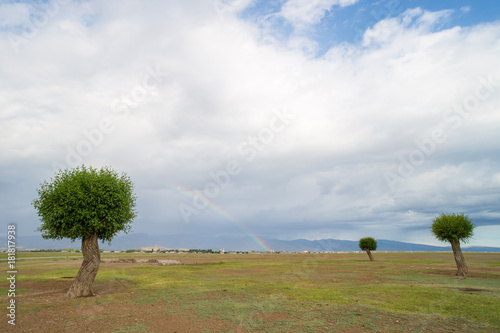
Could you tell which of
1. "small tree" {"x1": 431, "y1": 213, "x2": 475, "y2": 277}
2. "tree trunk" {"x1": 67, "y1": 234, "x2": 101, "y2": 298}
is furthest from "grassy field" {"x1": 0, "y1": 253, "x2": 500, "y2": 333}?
"small tree" {"x1": 431, "y1": 213, "x2": 475, "y2": 277}

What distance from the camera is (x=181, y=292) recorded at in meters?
24.1

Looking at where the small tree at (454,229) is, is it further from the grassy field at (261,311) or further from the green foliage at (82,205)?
the green foliage at (82,205)

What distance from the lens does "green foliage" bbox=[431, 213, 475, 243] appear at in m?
40.3

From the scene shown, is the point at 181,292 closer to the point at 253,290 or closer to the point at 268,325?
the point at 253,290

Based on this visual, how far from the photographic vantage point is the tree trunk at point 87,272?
21.2 m

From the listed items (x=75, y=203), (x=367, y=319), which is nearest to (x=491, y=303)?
(x=367, y=319)

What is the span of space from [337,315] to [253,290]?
1063 centimetres

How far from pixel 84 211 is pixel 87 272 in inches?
184

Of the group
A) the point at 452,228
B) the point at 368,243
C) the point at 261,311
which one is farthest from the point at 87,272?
the point at 368,243

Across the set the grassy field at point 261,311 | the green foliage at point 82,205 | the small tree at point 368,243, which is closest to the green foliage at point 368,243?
the small tree at point 368,243

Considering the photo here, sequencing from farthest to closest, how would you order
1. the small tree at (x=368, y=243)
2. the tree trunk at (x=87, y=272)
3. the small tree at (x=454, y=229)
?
the small tree at (x=368, y=243) < the small tree at (x=454, y=229) < the tree trunk at (x=87, y=272)

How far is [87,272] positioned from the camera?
21.6 m

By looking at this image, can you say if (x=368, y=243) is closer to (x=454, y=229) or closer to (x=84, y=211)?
(x=454, y=229)

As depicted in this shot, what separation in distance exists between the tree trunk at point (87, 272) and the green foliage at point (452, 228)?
44.3 metres
